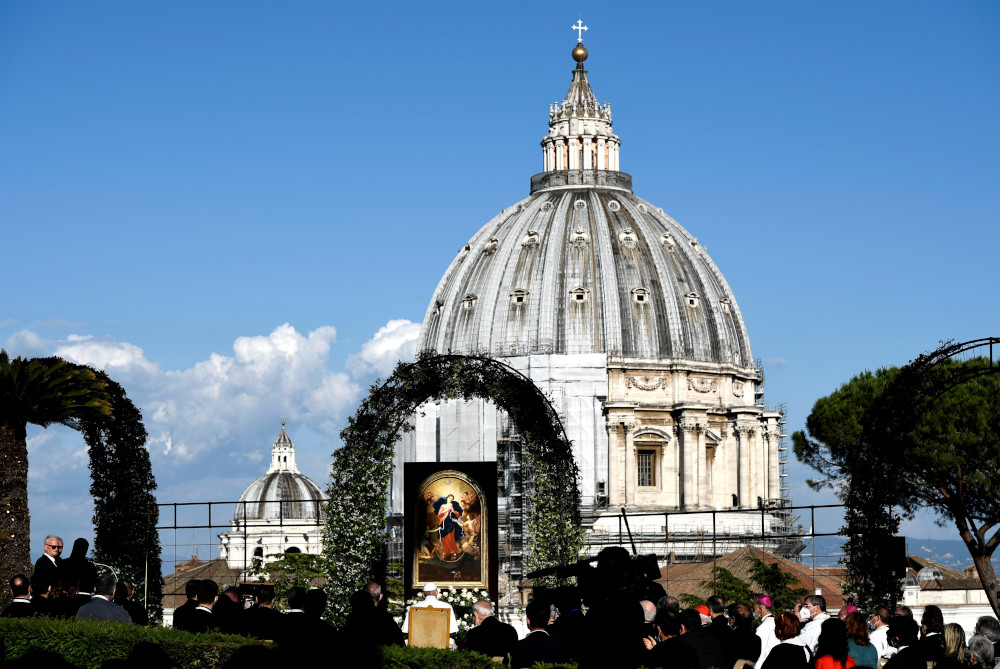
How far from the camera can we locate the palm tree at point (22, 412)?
23.8m

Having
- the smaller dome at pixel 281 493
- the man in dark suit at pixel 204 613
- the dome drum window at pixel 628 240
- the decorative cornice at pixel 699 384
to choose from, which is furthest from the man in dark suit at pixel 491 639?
the smaller dome at pixel 281 493

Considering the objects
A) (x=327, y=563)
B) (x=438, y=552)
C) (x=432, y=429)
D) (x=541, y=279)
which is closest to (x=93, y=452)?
(x=327, y=563)

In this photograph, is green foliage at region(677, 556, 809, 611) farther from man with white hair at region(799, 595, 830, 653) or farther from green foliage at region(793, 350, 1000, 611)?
man with white hair at region(799, 595, 830, 653)

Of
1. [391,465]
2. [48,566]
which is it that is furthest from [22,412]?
[48,566]

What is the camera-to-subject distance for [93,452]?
25.8m

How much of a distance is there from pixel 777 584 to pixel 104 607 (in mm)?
43508

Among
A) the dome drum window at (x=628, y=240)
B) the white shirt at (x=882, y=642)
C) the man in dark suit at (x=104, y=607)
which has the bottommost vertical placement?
the white shirt at (x=882, y=642)

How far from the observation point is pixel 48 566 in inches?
603

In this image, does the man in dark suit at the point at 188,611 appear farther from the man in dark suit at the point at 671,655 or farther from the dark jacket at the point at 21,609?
the man in dark suit at the point at 671,655

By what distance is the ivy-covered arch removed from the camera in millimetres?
26406

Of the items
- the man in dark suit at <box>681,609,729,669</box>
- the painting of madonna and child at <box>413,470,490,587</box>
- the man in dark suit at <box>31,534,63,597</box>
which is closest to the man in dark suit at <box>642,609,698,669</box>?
the man in dark suit at <box>681,609,729,669</box>

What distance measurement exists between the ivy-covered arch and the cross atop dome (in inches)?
4767

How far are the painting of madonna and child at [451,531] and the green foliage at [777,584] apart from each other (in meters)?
25.4

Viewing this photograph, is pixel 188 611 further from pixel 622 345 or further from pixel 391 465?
pixel 622 345
